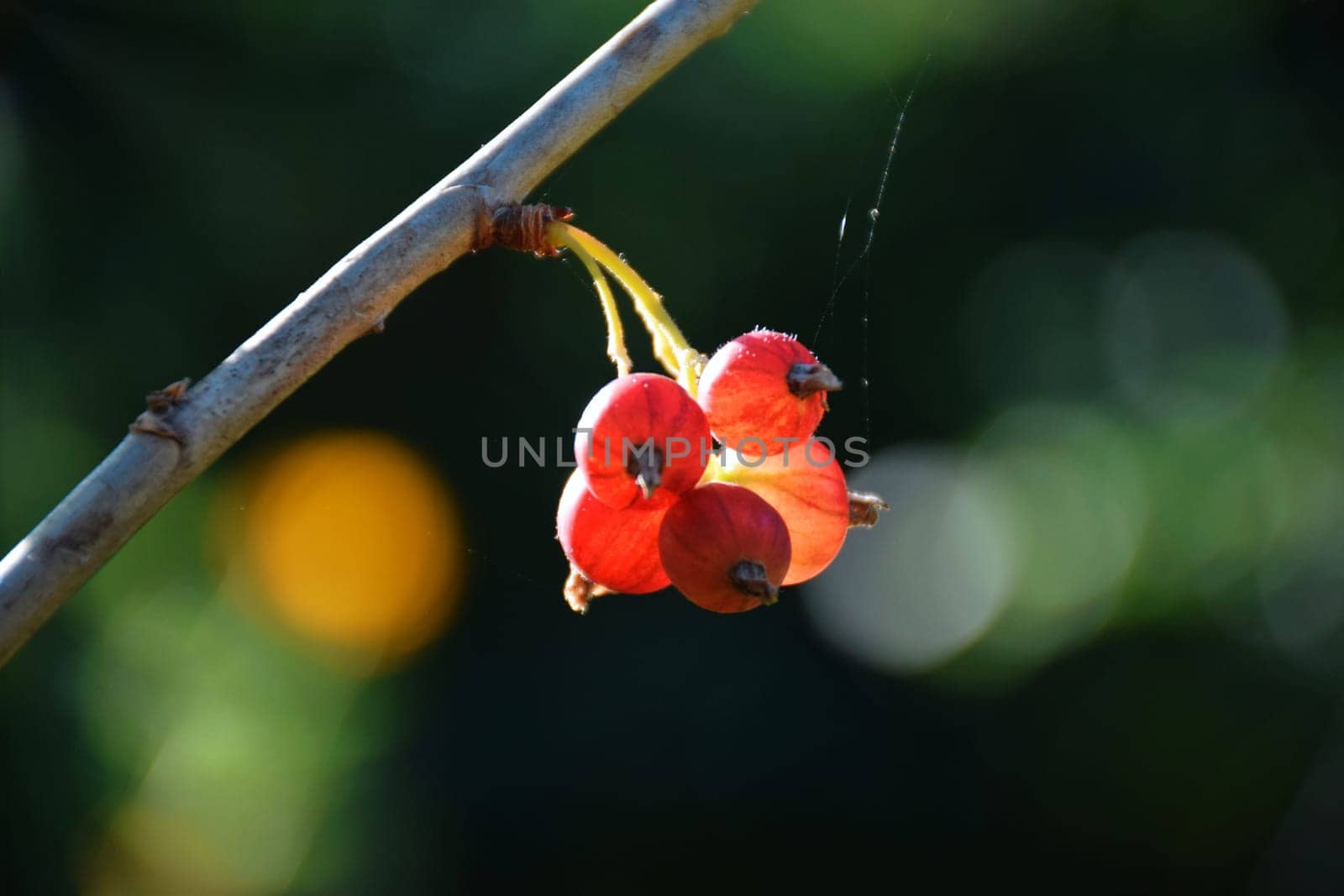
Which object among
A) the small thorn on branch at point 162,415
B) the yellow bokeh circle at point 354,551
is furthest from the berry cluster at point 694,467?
the yellow bokeh circle at point 354,551

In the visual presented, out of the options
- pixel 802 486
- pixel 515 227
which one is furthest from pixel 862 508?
pixel 515 227

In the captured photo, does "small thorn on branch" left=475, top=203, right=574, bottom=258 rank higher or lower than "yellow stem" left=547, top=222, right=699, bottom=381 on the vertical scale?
lower

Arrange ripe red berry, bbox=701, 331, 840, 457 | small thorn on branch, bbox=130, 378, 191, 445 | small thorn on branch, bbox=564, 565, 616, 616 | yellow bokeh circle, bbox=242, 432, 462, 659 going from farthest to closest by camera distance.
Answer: yellow bokeh circle, bbox=242, 432, 462, 659 → small thorn on branch, bbox=564, 565, 616, 616 → ripe red berry, bbox=701, 331, 840, 457 → small thorn on branch, bbox=130, 378, 191, 445

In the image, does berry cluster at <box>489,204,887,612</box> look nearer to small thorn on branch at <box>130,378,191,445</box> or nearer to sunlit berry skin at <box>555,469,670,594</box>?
sunlit berry skin at <box>555,469,670,594</box>

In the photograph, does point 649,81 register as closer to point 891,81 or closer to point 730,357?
point 730,357

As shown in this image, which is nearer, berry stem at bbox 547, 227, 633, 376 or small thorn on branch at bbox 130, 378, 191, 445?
small thorn on branch at bbox 130, 378, 191, 445

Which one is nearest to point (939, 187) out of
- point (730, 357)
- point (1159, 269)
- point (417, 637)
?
point (1159, 269)

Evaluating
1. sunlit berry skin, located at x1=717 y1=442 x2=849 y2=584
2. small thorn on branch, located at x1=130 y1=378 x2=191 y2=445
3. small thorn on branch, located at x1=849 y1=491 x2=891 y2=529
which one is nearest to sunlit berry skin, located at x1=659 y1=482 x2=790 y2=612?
sunlit berry skin, located at x1=717 y1=442 x2=849 y2=584

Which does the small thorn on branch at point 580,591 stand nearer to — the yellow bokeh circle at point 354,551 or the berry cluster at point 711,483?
the berry cluster at point 711,483
